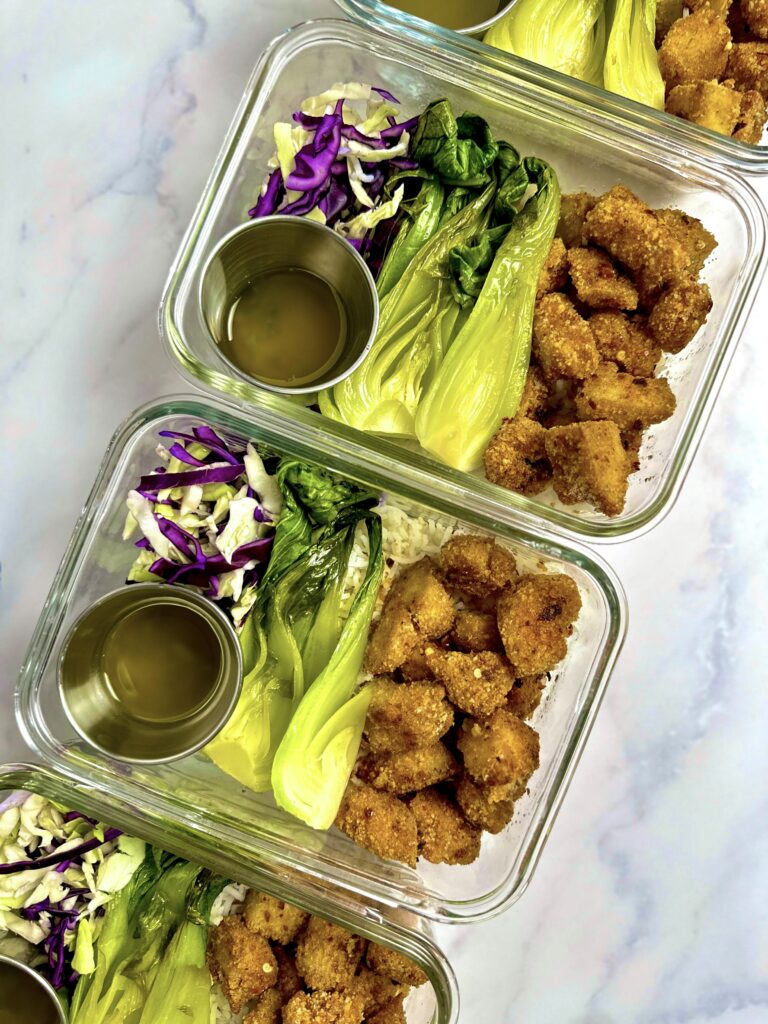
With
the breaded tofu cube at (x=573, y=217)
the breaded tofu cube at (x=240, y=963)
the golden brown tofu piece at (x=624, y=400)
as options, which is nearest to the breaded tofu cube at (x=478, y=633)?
the golden brown tofu piece at (x=624, y=400)

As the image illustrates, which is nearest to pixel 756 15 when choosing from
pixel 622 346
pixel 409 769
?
pixel 622 346

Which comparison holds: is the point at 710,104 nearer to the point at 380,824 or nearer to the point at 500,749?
the point at 500,749

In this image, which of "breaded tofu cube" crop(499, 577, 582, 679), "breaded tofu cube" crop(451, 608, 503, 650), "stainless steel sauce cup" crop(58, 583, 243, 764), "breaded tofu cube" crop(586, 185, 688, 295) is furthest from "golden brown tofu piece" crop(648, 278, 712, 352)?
"stainless steel sauce cup" crop(58, 583, 243, 764)

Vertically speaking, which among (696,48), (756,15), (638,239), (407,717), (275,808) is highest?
(756,15)

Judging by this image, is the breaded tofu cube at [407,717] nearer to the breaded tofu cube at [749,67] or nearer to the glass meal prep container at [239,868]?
the glass meal prep container at [239,868]

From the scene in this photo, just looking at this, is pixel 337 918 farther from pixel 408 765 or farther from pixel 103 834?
pixel 103 834

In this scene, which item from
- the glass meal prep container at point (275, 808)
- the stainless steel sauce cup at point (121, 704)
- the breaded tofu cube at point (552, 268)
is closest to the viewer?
the stainless steel sauce cup at point (121, 704)

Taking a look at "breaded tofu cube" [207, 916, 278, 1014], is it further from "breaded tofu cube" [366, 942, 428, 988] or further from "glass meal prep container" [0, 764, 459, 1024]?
"breaded tofu cube" [366, 942, 428, 988]
